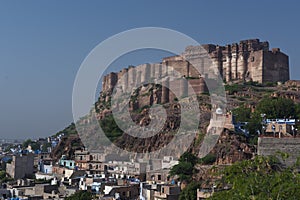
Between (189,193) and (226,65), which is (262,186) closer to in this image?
(189,193)

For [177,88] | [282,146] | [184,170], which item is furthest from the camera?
[177,88]

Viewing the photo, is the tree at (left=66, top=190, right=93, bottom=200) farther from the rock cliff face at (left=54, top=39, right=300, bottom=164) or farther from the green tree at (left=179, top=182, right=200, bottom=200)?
the rock cliff face at (left=54, top=39, right=300, bottom=164)

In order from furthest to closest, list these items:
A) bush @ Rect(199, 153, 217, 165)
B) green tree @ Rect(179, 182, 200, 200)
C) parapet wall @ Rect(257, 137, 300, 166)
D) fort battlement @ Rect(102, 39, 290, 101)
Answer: fort battlement @ Rect(102, 39, 290, 101) → bush @ Rect(199, 153, 217, 165) → green tree @ Rect(179, 182, 200, 200) → parapet wall @ Rect(257, 137, 300, 166)

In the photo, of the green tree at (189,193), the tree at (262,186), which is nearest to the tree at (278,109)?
the green tree at (189,193)

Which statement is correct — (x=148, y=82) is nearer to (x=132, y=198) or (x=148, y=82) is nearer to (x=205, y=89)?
(x=205, y=89)

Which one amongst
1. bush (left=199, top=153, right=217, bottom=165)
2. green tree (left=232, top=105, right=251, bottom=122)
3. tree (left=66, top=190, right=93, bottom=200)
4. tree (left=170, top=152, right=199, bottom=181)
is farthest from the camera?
green tree (left=232, top=105, right=251, bottom=122)

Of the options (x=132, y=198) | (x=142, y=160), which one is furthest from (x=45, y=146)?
(x=132, y=198)

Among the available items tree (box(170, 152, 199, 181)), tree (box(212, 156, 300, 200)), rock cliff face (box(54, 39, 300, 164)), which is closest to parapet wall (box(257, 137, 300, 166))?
tree (box(170, 152, 199, 181))

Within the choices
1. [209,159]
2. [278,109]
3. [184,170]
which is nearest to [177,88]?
[278,109]
